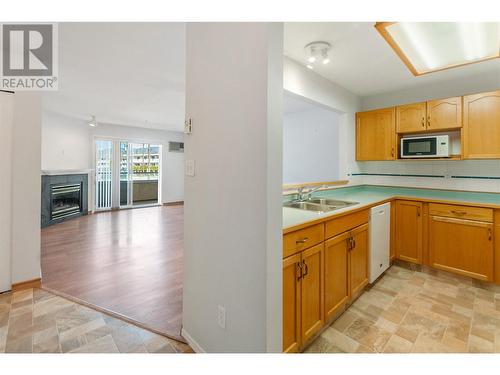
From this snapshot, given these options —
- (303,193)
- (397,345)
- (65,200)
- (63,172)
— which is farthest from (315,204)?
(65,200)

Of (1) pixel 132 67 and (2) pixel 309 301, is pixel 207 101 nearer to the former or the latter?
(2) pixel 309 301

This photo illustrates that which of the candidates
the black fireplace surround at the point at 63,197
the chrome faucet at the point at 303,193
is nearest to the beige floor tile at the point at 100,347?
the chrome faucet at the point at 303,193

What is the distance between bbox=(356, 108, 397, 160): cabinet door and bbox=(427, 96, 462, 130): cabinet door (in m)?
0.40

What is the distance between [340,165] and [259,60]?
107 inches

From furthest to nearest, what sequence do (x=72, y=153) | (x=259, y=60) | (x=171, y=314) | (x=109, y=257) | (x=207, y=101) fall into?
(x=72, y=153), (x=109, y=257), (x=171, y=314), (x=207, y=101), (x=259, y=60)

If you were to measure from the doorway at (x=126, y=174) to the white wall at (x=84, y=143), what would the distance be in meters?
0.19

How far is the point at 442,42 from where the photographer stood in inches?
86.1

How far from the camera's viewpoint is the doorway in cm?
664

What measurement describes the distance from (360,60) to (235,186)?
7.20 ft

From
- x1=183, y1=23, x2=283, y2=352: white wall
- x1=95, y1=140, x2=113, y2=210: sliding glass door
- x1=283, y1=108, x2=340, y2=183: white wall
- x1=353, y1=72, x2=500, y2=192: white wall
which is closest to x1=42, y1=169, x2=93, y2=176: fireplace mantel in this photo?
x1=95, y1=140, x2=113, y2=210: sliding glass door

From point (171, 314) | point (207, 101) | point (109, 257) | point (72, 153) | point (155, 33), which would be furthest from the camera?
point (72, 153)

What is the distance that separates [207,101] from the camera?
1.45m
